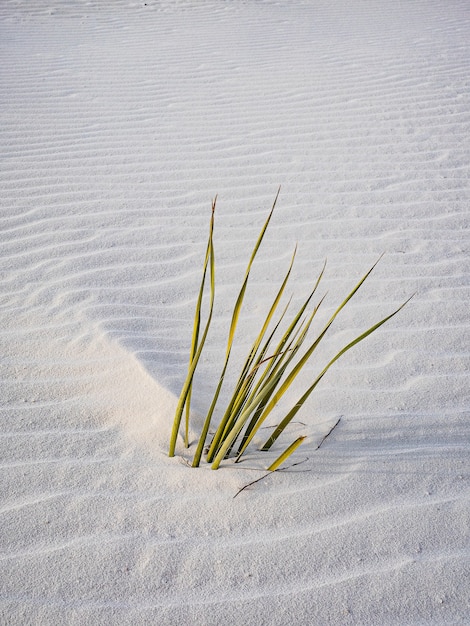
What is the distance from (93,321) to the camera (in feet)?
8.83

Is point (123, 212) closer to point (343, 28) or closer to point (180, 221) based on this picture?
point (180, 221)

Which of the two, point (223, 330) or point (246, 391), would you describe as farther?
point (223, 330)

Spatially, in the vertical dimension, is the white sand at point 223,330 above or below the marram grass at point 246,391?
below

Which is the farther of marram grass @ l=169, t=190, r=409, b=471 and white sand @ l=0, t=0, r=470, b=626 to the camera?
marram grass @ l=169, t=190, r=409, b=471

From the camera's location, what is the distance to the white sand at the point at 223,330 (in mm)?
1615

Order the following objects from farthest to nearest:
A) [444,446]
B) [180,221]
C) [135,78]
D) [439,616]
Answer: [135,78]
[180,221]
[444,446]
[439,616]

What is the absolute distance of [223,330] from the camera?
271cm

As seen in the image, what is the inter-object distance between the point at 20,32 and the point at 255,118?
12.1 feet

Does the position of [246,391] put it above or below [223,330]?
above

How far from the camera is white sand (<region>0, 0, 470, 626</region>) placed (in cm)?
162

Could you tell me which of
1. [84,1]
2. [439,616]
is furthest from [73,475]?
[84,1]

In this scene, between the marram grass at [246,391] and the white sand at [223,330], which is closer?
the white sand at [223,330]

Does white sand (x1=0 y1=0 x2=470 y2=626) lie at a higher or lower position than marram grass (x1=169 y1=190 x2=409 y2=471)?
lower

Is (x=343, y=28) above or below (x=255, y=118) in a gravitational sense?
below
